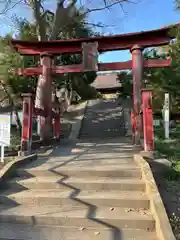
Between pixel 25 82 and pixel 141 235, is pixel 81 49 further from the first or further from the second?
pixel 141 235

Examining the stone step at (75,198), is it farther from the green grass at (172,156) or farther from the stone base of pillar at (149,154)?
the stone base of pillar at (149,154)

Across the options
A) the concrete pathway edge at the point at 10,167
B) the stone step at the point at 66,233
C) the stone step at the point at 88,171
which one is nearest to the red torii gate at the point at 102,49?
the concrete pathway edge at the point at 10,167

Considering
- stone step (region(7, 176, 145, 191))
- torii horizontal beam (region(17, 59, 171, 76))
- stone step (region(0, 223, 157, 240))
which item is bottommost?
stone step (region(0, 223, 157, 240))

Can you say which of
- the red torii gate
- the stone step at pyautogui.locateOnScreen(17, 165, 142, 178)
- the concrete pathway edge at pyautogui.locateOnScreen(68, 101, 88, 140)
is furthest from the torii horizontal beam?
the stone step at pyautogui.locateOnScreen(17, 165, 142, 178)

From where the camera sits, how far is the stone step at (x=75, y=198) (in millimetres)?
4375

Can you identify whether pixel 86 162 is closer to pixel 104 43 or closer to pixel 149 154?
pixel 149 154

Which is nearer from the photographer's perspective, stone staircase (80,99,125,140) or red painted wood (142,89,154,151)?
red painted wood (142,89,154,151)

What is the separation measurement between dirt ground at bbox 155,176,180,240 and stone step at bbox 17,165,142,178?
53 cm

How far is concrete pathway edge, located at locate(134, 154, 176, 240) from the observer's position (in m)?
3.40

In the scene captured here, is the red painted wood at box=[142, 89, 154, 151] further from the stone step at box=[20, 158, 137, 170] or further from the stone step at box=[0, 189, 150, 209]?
the stone step at box=[0, 189, 150, 209]

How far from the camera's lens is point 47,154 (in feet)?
23.5

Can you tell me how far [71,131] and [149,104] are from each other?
8334 mm

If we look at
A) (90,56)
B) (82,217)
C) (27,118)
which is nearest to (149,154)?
(82,217)

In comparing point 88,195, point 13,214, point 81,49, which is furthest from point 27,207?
point 81,49
